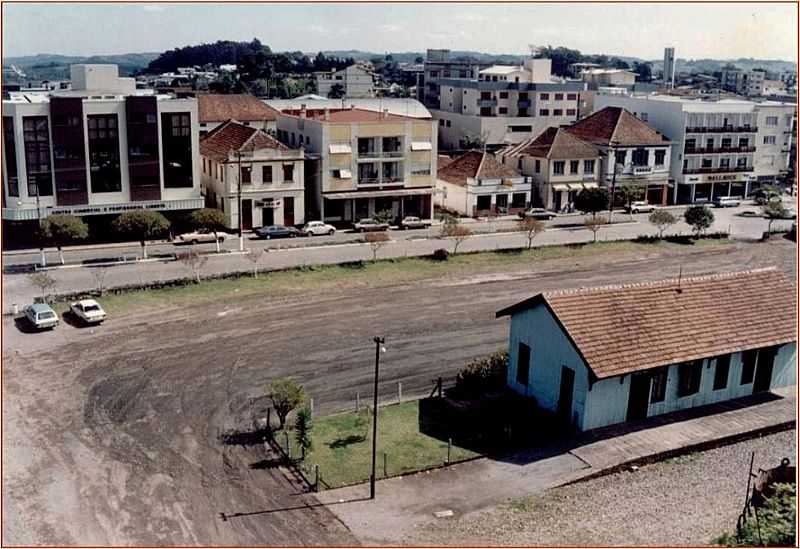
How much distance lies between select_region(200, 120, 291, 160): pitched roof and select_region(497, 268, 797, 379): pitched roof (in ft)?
111

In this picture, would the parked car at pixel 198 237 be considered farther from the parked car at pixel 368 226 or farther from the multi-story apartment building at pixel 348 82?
the multi-story apartment building at pixel 348 82

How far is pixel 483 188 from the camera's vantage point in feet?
236

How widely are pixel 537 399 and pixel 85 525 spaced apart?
16.8m

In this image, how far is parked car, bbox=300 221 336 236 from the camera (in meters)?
63.2

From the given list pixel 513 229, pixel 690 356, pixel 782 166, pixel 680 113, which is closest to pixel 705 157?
pixel 680 113

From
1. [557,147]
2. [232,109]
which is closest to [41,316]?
[232,109]

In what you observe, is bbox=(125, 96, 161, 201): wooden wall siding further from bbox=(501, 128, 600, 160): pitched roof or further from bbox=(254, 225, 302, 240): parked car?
bbox=(501, 128, 600, 160): pitched roof

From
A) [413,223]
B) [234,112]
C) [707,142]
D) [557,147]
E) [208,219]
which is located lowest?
[413,223]

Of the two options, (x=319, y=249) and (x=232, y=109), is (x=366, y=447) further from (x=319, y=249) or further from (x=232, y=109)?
(x=232, y=109)

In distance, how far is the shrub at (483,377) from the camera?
35.1m

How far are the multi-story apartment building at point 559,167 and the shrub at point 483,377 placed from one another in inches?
1594

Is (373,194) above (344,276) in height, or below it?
above

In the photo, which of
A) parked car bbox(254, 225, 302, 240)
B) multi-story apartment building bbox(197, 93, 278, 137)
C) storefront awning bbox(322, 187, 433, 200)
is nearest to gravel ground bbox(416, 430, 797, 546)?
parked car bbox(254, 225, 302, 240)

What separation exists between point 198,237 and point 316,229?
28.4ft
